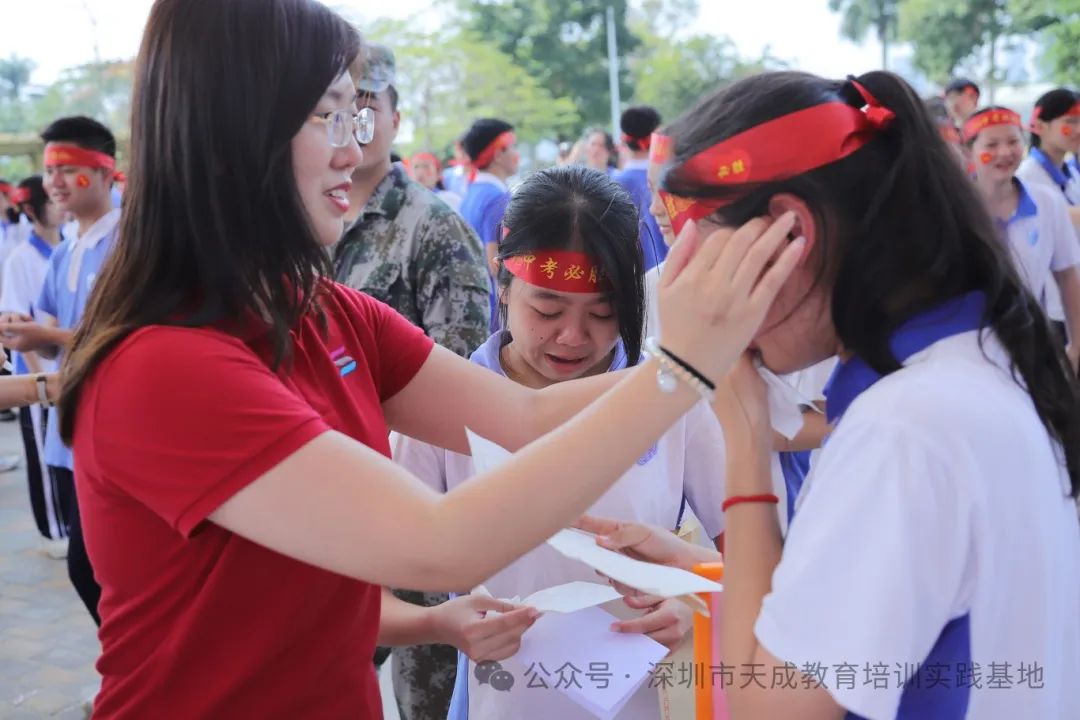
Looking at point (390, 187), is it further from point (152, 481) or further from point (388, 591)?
point (152, 481)

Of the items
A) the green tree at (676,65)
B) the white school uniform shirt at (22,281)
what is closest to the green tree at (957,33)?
the green tree at (676,65)

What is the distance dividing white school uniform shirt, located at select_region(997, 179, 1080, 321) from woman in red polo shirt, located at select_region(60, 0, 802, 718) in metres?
3.87

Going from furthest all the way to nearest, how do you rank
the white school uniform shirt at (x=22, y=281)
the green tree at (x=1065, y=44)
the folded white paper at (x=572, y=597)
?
the green tree at (x=1065, y=44)
the white school uniform shirt at (x=22, y=281)
the folded white paper at (x=572, y=597)

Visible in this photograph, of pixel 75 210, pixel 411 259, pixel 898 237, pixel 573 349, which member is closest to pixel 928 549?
pixel 898 237

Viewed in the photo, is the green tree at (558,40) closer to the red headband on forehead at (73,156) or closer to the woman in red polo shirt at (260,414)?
the red headband on forehead at (73,156)

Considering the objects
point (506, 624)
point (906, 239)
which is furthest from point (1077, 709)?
point (506, 624)

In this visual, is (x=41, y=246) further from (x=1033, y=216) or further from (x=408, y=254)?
(x=1033, y=216)

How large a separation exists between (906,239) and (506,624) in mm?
836

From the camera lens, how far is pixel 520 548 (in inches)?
44.5

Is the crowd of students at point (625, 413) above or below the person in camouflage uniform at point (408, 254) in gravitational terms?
above

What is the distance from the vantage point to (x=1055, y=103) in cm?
599

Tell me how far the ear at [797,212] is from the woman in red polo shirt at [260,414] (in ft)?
0.15

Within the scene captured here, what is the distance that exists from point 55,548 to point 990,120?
5334mm

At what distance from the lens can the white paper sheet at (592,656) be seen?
1.53m
